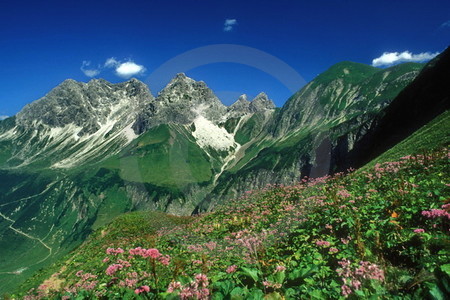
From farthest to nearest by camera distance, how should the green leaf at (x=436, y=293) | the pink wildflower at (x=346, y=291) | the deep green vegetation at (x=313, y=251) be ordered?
1. the deep green vegetation at (x=313, y=251)
2. the pink wildflower at (x=346, y=291)
3. the green leaf at (x=436, y=293)

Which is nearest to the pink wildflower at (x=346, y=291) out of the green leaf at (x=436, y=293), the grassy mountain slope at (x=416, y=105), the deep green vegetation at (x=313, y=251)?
the deep green vegetation at (x=313, y=251)

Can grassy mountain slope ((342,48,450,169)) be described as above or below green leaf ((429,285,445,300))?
above

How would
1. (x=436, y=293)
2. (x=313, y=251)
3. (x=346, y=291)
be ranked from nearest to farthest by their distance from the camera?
(x=436, y=293) → (x=346, y=291) → (x=313, y=251)

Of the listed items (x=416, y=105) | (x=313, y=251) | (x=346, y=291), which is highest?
(x=416, y=105)

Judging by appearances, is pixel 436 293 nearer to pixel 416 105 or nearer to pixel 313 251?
pixel 313 251

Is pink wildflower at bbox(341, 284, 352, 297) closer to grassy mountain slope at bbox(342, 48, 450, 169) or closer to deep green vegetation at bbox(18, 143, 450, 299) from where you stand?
deep green vegetation at bbox(18, 143, 450, 299)

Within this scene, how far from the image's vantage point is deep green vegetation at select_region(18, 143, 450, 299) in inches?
183

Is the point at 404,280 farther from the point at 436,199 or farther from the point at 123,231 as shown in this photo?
the point at 123,231

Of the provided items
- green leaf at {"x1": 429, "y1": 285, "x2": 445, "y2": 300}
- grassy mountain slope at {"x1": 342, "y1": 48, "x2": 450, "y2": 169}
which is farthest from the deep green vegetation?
grassy mountain slope at {"x1": 342, "y1": 48, "x2": 450, "y2": 169}

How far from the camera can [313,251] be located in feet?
30.0

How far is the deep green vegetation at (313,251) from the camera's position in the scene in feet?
15.3

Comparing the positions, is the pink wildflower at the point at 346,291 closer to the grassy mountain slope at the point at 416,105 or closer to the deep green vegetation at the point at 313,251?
the deep green vegetation at the point at 313,251

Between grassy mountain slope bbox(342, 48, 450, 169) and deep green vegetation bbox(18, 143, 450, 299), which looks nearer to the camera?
deep green vegetation bbox(18, 143, 450, 299)

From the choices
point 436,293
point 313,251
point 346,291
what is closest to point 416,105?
point 313,251
